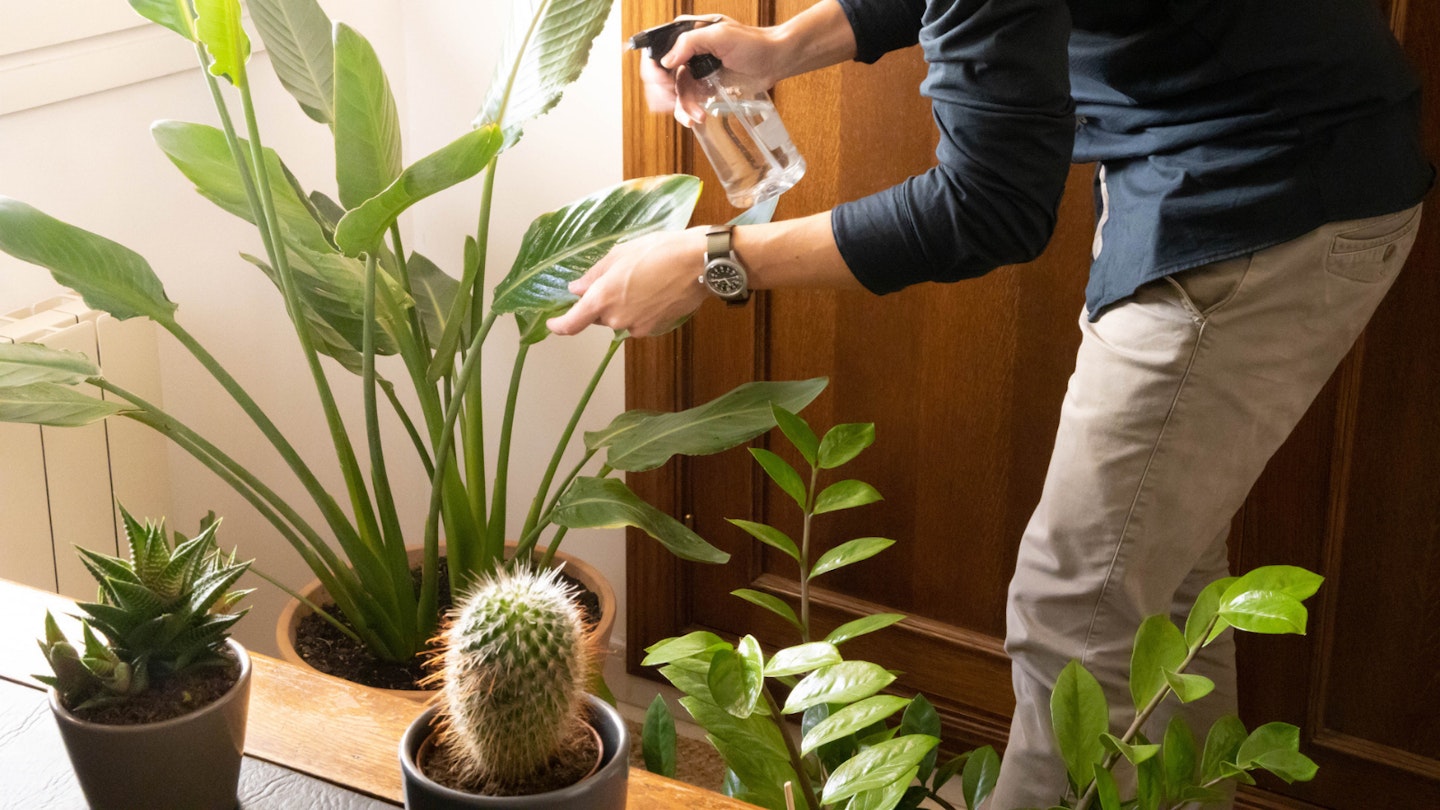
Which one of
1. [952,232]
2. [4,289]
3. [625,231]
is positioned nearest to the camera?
[952,232]

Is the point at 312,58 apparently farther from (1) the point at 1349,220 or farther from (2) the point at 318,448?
(1) the point at 1349,220

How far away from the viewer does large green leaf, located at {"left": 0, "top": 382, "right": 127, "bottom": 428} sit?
4.00 ft

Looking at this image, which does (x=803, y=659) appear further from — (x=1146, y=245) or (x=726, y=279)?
(x=1146, y=245)

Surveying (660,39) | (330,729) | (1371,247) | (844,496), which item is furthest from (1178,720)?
(660,39)

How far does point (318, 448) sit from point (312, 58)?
748 millimetres

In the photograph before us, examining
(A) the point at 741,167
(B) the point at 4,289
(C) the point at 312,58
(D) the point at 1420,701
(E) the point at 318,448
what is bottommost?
(D) the point at 1420,701

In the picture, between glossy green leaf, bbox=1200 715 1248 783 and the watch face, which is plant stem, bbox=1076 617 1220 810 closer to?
glossy green leaf, bbox=1200 715 1248 783

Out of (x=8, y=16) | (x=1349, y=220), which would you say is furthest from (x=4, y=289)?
(x=1349, y=220)

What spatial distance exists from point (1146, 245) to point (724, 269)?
1.20ft

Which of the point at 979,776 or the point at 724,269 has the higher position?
the point at 724,269

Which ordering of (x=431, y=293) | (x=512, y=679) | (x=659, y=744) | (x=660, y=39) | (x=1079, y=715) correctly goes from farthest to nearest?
(x=431, y=293), (x=660, y=39), (x=659, y=744), (x=1079, y=715), (x=512, y=679)

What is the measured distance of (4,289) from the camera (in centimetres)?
150

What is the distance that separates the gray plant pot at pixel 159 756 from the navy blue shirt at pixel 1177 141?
0.61 m

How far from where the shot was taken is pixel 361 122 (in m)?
1.26
